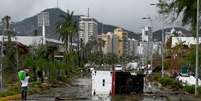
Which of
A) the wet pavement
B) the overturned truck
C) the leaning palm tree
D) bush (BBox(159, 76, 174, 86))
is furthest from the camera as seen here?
the leaning palm tree

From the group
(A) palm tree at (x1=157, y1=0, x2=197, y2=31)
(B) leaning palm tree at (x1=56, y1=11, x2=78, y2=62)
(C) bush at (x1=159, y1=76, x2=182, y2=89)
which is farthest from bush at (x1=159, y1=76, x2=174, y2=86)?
(B) leaning palm tree at (x1=56, y1=11, x2=78, y2=62)

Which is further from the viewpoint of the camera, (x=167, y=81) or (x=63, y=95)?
(x=167, y=81)

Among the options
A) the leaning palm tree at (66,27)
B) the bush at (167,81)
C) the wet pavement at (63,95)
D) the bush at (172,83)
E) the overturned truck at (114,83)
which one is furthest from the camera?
the leaning palm tree at (66,27)

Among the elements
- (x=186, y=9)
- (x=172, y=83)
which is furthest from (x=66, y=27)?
(x=186, y=9)

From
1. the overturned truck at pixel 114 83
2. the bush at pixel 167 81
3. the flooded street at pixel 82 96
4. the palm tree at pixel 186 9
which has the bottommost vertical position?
the bush at pixel 167 81

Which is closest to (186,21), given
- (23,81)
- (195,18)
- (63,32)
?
(195,18)

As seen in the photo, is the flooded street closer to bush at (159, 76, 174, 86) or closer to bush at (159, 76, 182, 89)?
bush at (159, 76, 182, 89)

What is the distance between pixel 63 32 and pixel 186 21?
6693 centimetres

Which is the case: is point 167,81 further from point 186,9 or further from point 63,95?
point 63,95

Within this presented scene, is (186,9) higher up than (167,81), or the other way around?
(186,9)

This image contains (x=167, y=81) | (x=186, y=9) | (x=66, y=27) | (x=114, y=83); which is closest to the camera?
(x=114, y=83)

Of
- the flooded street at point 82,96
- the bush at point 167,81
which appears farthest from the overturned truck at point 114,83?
the bush at point 167,81

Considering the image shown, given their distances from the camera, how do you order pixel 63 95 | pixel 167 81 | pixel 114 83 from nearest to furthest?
pixel 63 95 < pixel 114 83 < pixel 167 81

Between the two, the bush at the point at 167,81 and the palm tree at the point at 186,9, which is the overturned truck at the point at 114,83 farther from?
the bush at the point at 167,81
